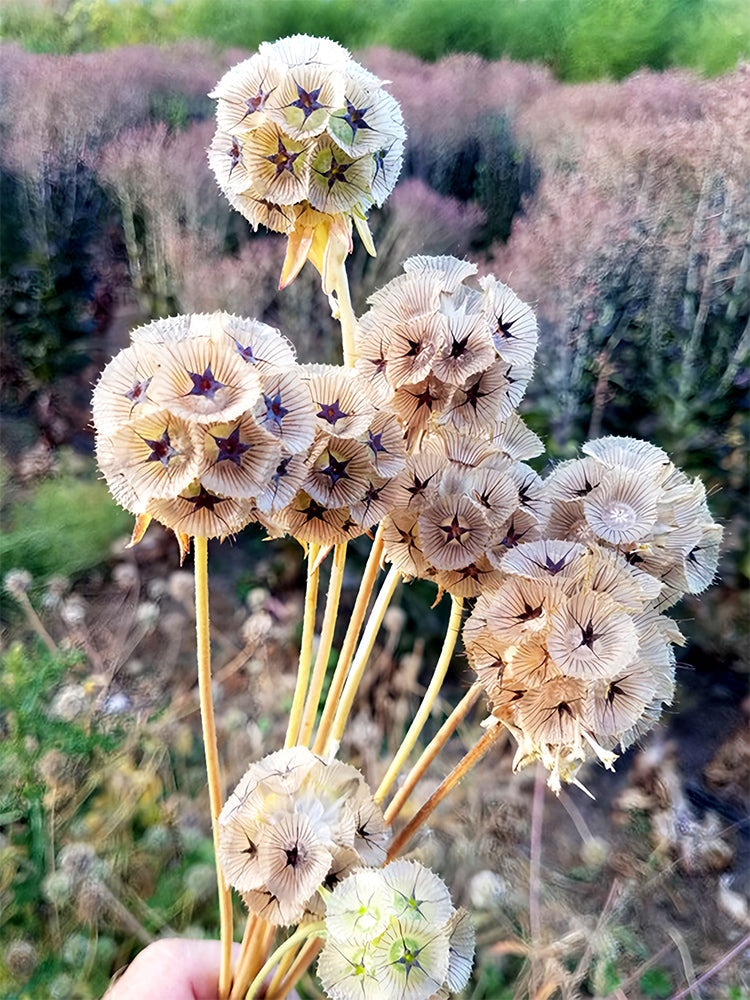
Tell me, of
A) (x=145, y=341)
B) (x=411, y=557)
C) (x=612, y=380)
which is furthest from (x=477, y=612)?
(x=612, y=380)

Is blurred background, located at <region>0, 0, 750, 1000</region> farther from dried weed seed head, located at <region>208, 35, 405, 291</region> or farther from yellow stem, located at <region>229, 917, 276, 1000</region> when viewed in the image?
dried weed seed head, located at <region>208, 35, 405, 291</region>

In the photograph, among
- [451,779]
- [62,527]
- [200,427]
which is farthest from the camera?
[62,527]

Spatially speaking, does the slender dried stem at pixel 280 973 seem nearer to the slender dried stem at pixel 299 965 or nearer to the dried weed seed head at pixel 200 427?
the slender dried stem at pixel 299 965

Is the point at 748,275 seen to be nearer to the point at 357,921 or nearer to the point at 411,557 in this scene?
the point at 411,557

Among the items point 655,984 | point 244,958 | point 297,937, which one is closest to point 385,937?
point 297,937

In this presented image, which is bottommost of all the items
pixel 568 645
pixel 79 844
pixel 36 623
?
pixel 79 844

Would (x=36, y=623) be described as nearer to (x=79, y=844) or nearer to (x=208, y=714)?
(x=79, y=844)
